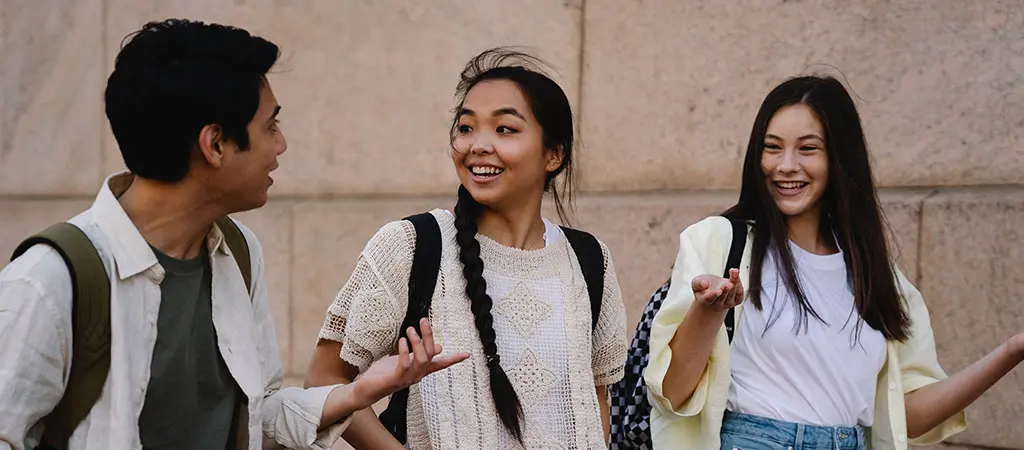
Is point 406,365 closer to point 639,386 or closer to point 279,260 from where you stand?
point 639,386

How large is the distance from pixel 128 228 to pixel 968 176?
3.12 metres

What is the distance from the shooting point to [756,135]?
3.87m

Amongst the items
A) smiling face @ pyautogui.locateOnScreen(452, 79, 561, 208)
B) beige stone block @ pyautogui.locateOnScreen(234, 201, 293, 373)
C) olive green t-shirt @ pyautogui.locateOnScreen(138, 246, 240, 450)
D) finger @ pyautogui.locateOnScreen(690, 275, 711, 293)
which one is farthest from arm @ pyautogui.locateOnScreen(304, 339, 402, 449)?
beige stone block @ pyautogui.locateOnScreen(234, 201, 293, 373)

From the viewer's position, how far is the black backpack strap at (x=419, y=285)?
10.4ft

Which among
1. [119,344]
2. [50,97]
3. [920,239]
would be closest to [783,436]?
[920,239]

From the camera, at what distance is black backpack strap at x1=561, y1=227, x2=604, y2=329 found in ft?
11.1

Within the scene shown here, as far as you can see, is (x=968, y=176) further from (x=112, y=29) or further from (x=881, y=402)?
(x=112, y=29)

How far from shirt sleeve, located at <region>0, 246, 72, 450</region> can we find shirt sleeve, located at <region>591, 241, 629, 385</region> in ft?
4.60

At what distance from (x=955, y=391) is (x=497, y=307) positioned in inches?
Result: 54.0

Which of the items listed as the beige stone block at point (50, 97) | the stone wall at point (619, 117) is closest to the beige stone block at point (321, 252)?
the stone wall at point (619, 117)

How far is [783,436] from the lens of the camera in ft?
11.4

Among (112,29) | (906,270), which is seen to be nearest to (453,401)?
(906,270)

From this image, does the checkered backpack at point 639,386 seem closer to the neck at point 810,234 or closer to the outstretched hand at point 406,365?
the neck at point 810,234

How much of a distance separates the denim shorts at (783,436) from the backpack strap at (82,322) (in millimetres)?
1682
